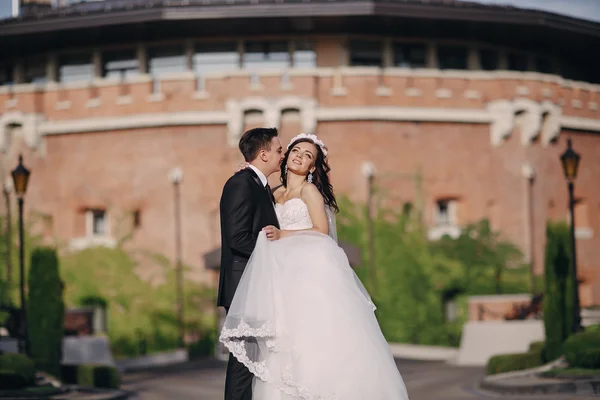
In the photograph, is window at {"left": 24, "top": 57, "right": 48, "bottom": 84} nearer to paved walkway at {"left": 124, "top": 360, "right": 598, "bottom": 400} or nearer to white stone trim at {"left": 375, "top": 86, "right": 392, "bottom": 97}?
white stone trim at {"left": 375, "top": 86, "right": 392, "bottom": 97}

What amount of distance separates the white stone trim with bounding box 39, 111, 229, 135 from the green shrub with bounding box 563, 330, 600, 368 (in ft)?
51.4

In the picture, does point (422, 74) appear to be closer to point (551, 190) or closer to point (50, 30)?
point (551, 190)

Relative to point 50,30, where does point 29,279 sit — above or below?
below

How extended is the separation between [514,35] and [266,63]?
6743mm

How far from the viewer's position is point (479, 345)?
2741cm

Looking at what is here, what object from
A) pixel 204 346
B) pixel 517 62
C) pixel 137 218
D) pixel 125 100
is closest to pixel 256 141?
pixel 204 346

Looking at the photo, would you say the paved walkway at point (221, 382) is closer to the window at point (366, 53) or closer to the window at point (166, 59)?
the window at point (166, 59)

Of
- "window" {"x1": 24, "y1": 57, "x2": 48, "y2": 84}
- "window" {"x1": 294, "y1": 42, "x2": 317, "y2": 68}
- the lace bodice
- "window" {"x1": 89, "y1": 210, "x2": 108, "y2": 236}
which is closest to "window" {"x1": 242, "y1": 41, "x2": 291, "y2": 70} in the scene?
"window" {"x1": 294, "y1": 42, "x2": 317, "y2": 68}

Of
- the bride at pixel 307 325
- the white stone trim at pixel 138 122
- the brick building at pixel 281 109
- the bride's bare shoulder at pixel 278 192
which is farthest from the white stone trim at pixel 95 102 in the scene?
the bride at pixel 307 325

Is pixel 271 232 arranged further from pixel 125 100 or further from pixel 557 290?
pixel 125 100

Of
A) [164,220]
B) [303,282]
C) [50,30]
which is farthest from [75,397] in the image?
[50,30]

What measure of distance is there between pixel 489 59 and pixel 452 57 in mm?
1307

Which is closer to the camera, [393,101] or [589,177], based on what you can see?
[393,101]

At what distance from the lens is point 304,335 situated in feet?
28.3
